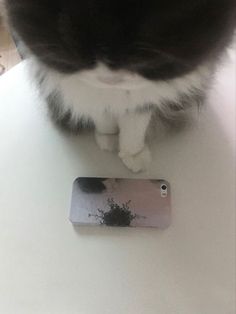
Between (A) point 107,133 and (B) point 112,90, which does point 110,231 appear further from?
(B) point 112,90

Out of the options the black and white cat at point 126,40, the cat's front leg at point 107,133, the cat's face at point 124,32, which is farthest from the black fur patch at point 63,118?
the cat's face at point 124,32

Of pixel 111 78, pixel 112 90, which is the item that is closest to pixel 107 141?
pixel 112 90

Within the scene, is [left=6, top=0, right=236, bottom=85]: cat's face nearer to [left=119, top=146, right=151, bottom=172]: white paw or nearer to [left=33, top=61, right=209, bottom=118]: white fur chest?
[left=33, top=61, right=209, bottom=118]: white fur chest

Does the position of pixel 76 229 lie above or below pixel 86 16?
below

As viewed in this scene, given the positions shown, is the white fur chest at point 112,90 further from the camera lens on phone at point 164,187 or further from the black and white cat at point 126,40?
the camera lens on phone at point 164,187

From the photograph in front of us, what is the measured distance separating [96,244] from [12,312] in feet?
0.58

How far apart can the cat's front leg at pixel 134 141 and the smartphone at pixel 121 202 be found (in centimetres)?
3

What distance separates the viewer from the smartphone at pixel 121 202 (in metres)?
0.81

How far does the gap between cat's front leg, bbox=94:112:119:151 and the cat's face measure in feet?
0.94

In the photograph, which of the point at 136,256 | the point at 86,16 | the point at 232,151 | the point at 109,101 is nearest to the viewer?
the point at 86,16

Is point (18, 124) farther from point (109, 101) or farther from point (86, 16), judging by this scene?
point (86, 16)

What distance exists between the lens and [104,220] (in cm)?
81

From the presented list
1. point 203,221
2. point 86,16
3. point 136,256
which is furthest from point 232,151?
point 86,16

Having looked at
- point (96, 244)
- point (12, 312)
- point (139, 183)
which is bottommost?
point (12, 312)
